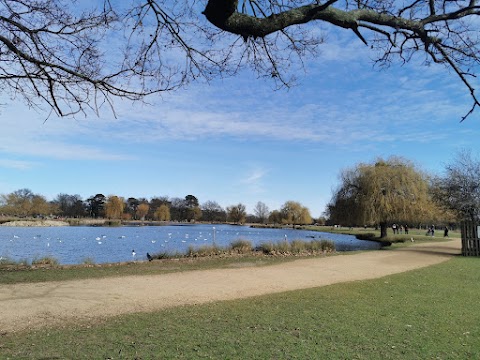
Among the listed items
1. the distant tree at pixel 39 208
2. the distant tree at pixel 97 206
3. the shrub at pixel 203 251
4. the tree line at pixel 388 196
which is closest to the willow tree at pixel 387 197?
the tree line at pixel 388 196

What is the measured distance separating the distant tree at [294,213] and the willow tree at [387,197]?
75.4 m

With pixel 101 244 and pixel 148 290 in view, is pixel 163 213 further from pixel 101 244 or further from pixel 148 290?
pixel 148 290

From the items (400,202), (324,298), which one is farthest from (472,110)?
(400,202)

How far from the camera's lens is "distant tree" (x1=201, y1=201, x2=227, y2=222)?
143 m

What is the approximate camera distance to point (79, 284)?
10.8 metres

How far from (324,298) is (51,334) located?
582 cm

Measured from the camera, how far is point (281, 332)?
20.5ft

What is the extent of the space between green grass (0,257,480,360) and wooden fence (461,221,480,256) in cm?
1378

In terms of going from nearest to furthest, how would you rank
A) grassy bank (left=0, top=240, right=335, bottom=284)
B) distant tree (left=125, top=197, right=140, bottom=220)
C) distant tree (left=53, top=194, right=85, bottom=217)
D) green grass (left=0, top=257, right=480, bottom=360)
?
green grass (left=0, top=257, right=480, bottom=360) → grassy bank (left=0, top=240, right=335, bottom=284) → distant tree (left=53, top=194, right=85, bottom=217) → distant tree (left=125, top=197, right=140, bottom=220)

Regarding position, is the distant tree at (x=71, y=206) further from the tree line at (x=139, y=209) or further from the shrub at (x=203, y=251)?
the shrub at (x=203, y=251)

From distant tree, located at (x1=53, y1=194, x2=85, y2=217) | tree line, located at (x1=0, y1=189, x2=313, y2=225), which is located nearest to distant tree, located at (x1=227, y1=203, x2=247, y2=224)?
tree line, located at (x1=0, y1=189, x2=313, y2=225)

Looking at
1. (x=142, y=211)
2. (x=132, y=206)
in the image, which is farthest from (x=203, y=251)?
(x=132, y=206)

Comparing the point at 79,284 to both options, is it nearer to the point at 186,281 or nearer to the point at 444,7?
the point at 186,281

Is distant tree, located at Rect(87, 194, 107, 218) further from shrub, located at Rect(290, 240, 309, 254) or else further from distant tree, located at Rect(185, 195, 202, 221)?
shrub, located at Rect(290, 240, 309, 254)
